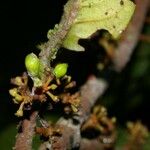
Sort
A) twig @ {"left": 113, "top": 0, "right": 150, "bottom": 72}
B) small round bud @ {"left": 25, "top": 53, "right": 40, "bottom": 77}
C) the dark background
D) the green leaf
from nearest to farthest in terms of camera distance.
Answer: small round bud @ {"left": 25, "top": 53, "right": 40, "bottom": 77} → the green leaf → twig @ {"left": 113, "top": 0, "right": 150, "bottom": 72} → the dark background

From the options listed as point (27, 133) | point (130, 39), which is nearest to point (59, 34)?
point (27, 133)

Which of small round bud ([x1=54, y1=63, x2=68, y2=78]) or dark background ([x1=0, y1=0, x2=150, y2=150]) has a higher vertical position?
small round bud ([x1=54, y1=63, x2=68, y2=78])

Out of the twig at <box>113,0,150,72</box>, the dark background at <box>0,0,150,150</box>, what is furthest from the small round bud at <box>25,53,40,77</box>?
the dark background at <box>0,0,150,150</box>

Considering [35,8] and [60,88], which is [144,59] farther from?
[60,88]

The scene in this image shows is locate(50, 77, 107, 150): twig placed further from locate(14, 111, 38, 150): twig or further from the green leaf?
the green leaf

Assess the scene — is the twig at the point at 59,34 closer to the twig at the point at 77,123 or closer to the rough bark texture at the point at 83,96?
the rough bark texture at the point at 83,96

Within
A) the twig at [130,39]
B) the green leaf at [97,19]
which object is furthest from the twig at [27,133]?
the twig at [130,39]

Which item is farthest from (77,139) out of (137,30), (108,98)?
(108,98)
